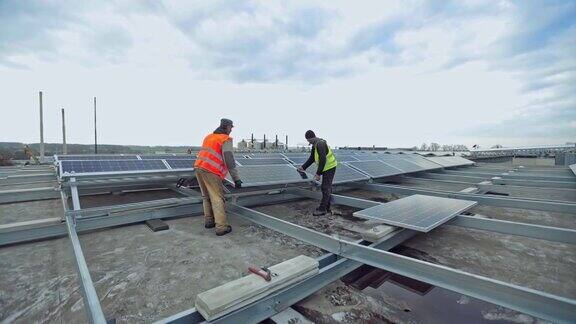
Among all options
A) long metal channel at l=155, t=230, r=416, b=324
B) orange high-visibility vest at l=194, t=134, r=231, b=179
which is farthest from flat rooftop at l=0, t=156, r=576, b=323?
orange high-visibility vest at l=194, t=134, r=231, b=179

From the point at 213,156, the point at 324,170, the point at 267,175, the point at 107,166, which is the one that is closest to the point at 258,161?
the point at 267,175

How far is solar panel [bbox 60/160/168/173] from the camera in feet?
20.0

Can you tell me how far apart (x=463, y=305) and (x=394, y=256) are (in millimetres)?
814

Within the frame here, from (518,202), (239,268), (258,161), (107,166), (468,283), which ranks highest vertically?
(258,161)

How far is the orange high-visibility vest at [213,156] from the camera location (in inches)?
175

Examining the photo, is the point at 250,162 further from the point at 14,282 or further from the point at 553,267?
the point at 553,267

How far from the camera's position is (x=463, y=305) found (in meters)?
2.60

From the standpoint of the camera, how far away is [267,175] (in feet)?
18.0

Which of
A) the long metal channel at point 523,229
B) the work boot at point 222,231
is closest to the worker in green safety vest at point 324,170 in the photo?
the work boot at point 222,231

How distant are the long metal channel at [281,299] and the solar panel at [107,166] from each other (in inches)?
215

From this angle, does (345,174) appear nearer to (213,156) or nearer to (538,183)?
(213,156)

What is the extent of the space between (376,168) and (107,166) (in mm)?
7461

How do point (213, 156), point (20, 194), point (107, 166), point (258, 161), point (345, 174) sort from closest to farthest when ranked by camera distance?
point (213, 156) → point (20, 194) → point (107, 166) → point (258, 161) → point (345, 174)

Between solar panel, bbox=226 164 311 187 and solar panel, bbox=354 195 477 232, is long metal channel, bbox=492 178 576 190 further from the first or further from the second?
solar panel, bbox=226 164 311 187
